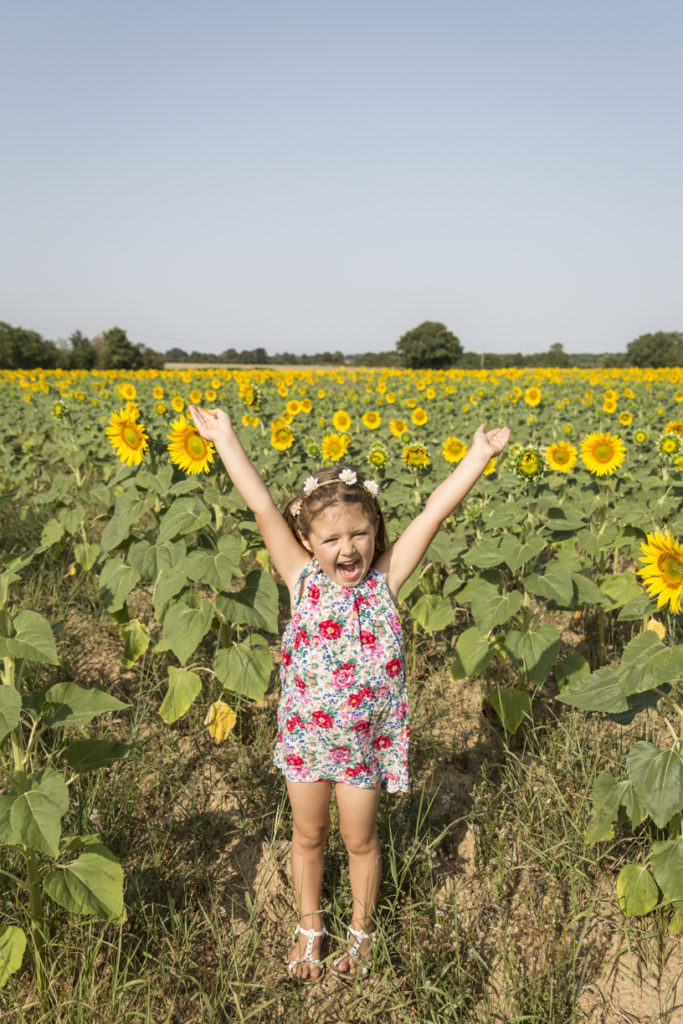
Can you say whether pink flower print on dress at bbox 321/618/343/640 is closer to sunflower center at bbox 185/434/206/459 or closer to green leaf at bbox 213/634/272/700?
green leaf at bbox 213/634/272/700

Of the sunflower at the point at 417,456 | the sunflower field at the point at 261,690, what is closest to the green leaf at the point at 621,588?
the sunflower field at the point at 261,690

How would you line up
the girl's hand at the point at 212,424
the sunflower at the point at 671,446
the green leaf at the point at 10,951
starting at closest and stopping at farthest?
the green leaf at the point at 10,951
the girl's hand at the point at 212,424
the sunflower at the point at 671,446

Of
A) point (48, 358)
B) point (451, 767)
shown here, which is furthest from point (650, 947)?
point (48, 358)

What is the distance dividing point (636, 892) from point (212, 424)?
219cm

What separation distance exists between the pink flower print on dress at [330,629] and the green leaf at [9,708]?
862mm

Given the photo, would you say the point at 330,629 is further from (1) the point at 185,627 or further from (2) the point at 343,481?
(1) the point at 185,627

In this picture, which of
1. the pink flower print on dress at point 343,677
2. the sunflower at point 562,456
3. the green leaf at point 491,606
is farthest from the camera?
the sunflower at point 562,456

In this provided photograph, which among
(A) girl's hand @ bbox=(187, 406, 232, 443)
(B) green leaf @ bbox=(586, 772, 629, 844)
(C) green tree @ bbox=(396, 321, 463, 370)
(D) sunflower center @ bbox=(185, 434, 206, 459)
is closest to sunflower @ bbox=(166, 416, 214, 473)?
(D) sunflower center @ bbox=(185, 434, 206, 459)

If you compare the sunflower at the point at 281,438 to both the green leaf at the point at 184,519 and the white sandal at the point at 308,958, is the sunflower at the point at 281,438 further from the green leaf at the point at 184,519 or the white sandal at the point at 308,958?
the white sandal at the point at 308,958

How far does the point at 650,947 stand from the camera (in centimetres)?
215

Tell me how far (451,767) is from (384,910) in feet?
3.07

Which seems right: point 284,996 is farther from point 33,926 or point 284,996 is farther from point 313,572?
point 313,572

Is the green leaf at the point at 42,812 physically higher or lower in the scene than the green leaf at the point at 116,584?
lower

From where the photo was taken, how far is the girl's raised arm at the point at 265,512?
7.02 feet
